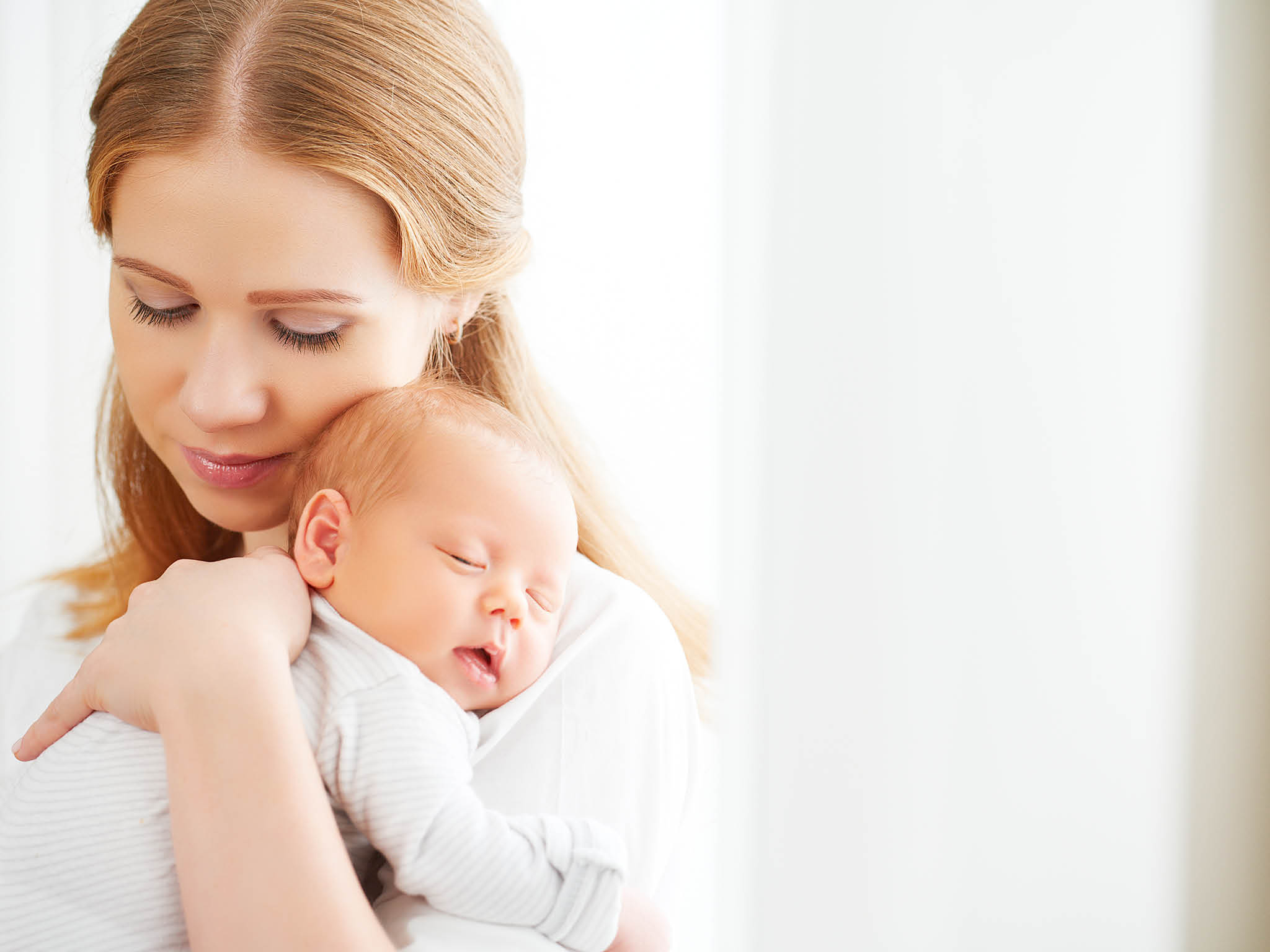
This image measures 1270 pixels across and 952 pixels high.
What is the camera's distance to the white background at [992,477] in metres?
1.50

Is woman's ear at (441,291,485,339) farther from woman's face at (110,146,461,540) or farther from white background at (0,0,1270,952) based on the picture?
white background at (0,0,1270,952)

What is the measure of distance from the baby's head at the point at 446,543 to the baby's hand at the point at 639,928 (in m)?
0.24

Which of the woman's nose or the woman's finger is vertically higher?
the woman's nose

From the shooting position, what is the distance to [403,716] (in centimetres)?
94

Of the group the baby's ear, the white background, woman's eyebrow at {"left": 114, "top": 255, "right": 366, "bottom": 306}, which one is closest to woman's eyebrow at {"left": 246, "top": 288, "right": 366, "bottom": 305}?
woman's eyebrow at {"left": 114, "top": 255, "right": 366, "bottom": 306}

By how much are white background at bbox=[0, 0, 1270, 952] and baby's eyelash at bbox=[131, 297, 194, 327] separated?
0.75 m

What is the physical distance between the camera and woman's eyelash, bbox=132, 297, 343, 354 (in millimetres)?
1182

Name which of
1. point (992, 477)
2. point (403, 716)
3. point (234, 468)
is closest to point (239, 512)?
point (234, 468)

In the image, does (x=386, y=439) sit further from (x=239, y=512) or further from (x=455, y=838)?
(x=455, y=838)

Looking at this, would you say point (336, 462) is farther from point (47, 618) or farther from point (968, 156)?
point (968, 156)

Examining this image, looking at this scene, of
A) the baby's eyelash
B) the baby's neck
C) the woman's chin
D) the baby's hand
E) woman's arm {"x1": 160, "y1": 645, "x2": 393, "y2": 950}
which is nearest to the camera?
woman's arm {"x1": 160, "y1": 645, "x2": 393, "y2": 950}

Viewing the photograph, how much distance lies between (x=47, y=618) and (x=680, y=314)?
1.10 meters

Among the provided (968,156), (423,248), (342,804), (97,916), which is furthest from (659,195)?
(97,916)

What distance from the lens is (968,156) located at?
1.50 m
